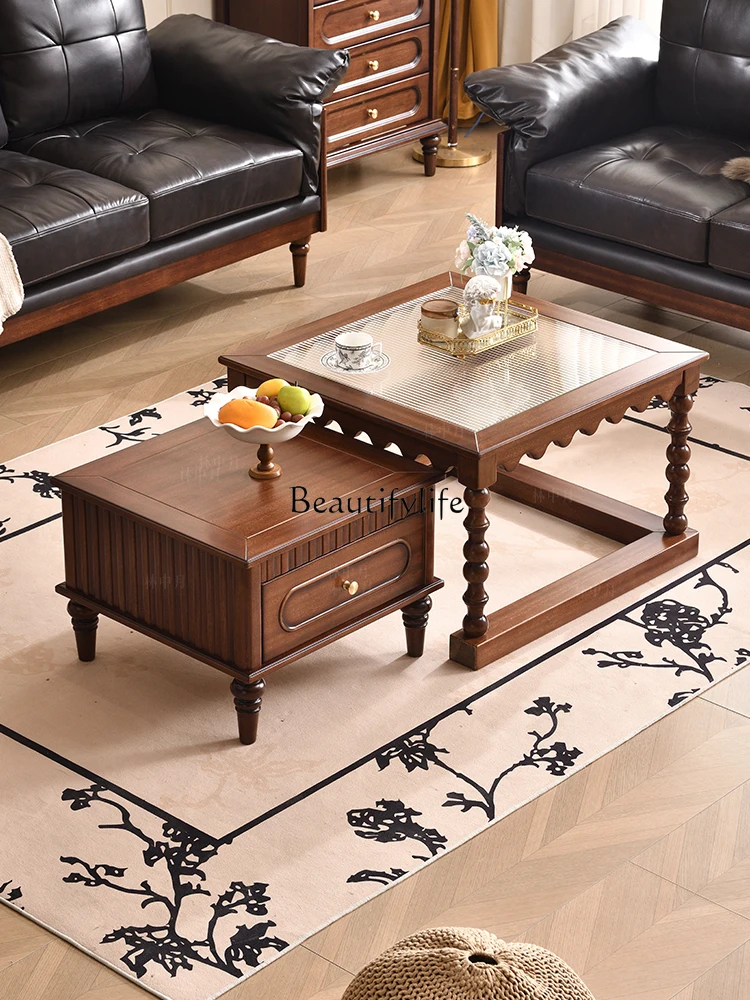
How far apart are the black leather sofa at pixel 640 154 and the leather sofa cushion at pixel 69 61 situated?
1.08 metres

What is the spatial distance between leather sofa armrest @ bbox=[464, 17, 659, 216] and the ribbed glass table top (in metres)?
1.17

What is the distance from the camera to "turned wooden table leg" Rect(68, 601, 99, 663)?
114 inches

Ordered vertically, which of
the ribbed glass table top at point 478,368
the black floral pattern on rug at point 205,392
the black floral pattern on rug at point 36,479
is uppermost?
the ribbed glass table top at point 478,368

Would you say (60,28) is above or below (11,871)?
above

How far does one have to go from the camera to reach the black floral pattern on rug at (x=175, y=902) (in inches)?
88.2

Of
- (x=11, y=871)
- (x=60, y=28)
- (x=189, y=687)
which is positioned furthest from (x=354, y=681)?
(x=60, y=28)

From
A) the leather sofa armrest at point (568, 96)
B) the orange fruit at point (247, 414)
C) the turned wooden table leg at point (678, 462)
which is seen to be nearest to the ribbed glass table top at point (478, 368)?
the turned wooden table leg at point (678, 462)

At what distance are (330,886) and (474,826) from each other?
284 millimetres

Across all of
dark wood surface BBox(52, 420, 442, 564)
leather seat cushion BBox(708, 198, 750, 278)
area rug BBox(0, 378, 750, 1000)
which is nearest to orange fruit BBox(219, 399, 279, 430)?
dark wood surface BBox(52, 420, 442, 564)

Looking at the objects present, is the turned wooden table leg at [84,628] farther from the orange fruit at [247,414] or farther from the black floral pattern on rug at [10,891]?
the black floral pattern on rug at [10,891]

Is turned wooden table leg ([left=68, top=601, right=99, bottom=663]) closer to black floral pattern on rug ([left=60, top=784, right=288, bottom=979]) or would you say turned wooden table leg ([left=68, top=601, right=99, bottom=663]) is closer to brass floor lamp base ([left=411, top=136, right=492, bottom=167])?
black floral pattern on rug ([left=60, top=784, right=288, bottom=979])

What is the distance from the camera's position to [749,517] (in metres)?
3.52

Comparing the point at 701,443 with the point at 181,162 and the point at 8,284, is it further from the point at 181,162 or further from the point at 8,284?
the point at 8,284

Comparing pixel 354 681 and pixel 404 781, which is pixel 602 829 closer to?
pixel 404 781
